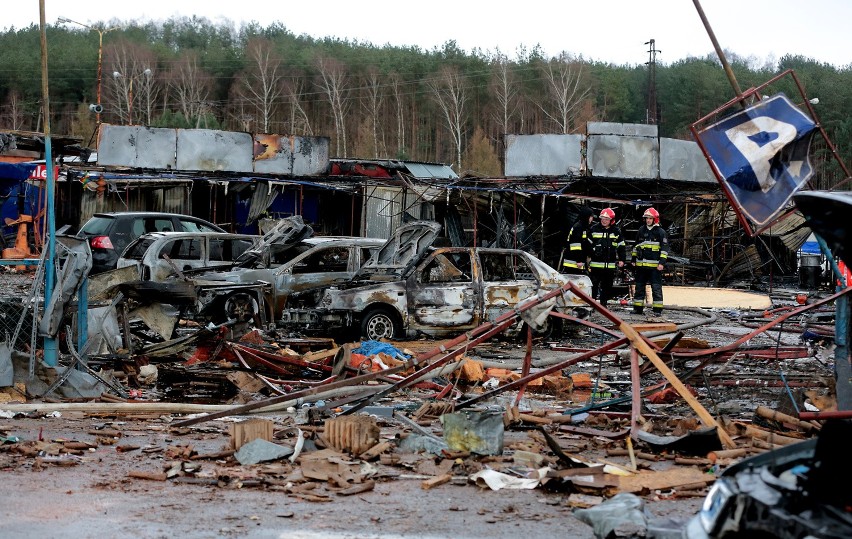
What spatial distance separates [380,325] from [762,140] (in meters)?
7.79

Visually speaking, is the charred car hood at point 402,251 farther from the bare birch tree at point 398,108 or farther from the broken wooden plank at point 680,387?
the bare birch tree at point 398,108

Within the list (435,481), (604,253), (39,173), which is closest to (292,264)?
(604,253)

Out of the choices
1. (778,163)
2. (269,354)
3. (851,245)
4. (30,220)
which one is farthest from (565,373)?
(30,220)

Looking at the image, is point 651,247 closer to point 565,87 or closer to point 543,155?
point 543,155

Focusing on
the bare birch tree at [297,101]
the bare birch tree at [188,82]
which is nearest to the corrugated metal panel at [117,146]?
the bare birch tree at [297,101]

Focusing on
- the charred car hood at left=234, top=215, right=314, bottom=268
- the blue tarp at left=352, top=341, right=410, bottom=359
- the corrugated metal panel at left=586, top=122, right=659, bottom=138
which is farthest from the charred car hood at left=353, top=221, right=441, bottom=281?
the corrugated metal panel at left=586, top=122, right=659, bottom=138

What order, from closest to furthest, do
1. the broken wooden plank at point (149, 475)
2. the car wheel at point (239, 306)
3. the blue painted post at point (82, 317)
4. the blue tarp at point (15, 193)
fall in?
the broken wooden plank at point (149, 475)
the blue painted post at point (82, 317)
the car wheel at point (239, 306)
the blue tarp at point (15, 193)

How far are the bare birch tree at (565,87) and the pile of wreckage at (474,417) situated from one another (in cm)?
5481

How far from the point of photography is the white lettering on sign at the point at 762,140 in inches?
311

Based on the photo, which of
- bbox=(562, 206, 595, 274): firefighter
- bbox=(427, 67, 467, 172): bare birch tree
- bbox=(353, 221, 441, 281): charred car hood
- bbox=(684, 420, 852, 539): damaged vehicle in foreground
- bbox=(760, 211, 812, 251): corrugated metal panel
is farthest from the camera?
bbox=(427, 67, 467, 172): bare birch tree

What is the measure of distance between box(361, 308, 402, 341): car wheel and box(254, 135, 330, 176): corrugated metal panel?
20.5 metres

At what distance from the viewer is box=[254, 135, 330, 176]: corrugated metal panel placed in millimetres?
34594

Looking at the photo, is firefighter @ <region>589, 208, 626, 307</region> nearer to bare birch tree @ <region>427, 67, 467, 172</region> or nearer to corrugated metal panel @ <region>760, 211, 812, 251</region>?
corrugated metal panel @ <region>760, 211, 812, 251</region>

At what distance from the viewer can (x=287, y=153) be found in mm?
34781
